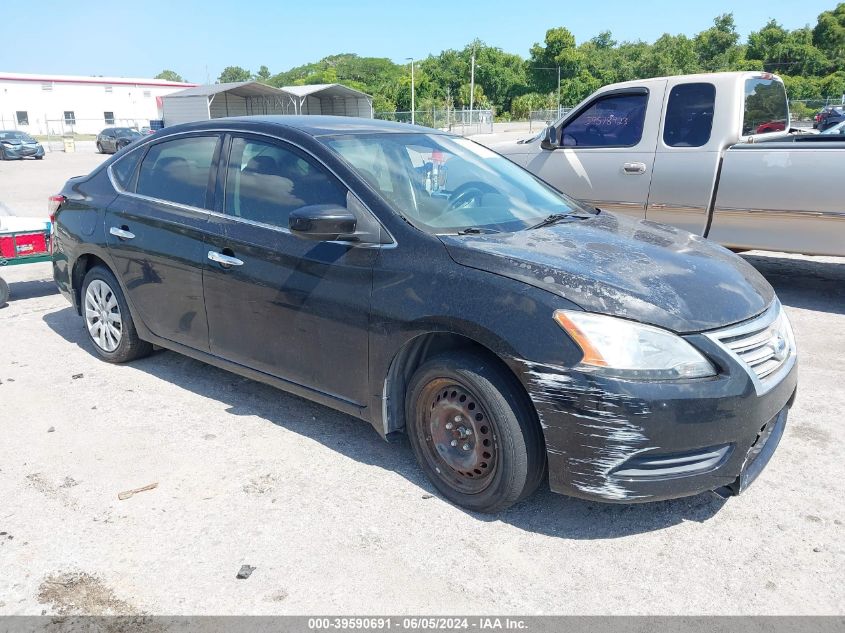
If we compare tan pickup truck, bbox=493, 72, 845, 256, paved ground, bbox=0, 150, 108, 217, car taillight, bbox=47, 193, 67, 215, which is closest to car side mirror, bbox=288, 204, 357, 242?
car taillight, bbox=47, 193, 67, 215

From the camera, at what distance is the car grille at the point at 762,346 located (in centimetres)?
285

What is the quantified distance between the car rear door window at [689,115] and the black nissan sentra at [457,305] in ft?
10.1

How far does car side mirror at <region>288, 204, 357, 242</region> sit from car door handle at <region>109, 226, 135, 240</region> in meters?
1.75

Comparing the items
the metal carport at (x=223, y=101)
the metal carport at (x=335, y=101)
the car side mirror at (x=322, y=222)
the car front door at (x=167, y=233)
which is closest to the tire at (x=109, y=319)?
the car front door at (x=167, y=233)

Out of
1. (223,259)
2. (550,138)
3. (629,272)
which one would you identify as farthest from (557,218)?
(550,138)

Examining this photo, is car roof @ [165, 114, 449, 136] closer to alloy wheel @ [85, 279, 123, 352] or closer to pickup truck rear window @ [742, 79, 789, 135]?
alloy wheel @ [85, 279, 123, 352]

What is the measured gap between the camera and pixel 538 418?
287 cm

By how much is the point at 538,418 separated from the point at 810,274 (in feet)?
20.6

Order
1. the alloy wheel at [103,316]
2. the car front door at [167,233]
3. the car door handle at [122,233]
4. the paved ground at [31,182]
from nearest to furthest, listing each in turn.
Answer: the car front door at [167,233]
the car door handle at [122,233]
the alloy wheel at [103,316]
the paved ground at [31,182]

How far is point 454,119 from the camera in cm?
5009

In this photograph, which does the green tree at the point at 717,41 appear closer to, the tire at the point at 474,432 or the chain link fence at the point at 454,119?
the chain link fence at the point at 454,119

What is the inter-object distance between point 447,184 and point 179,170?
5.82 ft

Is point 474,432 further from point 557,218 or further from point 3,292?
point 3,292

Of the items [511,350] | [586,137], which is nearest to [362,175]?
[511,350]
